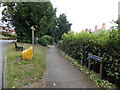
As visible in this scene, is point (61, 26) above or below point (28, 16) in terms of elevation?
above

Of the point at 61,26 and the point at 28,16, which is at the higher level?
the point at 61,26

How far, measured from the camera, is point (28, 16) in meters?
16.0

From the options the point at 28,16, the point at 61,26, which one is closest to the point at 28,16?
the point at 28,16

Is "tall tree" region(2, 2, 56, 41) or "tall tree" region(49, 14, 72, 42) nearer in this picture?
"tall tree" region(2, 2, 56, 41)

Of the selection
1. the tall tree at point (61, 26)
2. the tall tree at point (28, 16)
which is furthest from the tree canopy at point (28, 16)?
the tall tree at point (61, 26)

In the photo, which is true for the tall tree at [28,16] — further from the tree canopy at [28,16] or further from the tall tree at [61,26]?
the tall tree at [61,26]

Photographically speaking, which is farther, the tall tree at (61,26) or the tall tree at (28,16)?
the tall tree at (61,26)

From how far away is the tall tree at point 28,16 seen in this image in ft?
49.9

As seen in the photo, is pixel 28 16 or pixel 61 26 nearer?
pixel 28 16

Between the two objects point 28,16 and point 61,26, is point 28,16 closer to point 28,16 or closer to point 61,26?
point 28,16

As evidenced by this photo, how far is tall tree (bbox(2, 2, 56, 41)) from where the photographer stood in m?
15.2

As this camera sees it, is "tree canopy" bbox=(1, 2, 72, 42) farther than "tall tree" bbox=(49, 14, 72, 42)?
No

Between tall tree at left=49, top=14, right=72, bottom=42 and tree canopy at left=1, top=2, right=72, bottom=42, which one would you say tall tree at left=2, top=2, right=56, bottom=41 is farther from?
tall tree at left=49, top=14, right=72, bottom=42

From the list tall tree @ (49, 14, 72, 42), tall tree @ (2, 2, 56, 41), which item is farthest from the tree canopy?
tall tree @ (49, 14, 72, 42)
